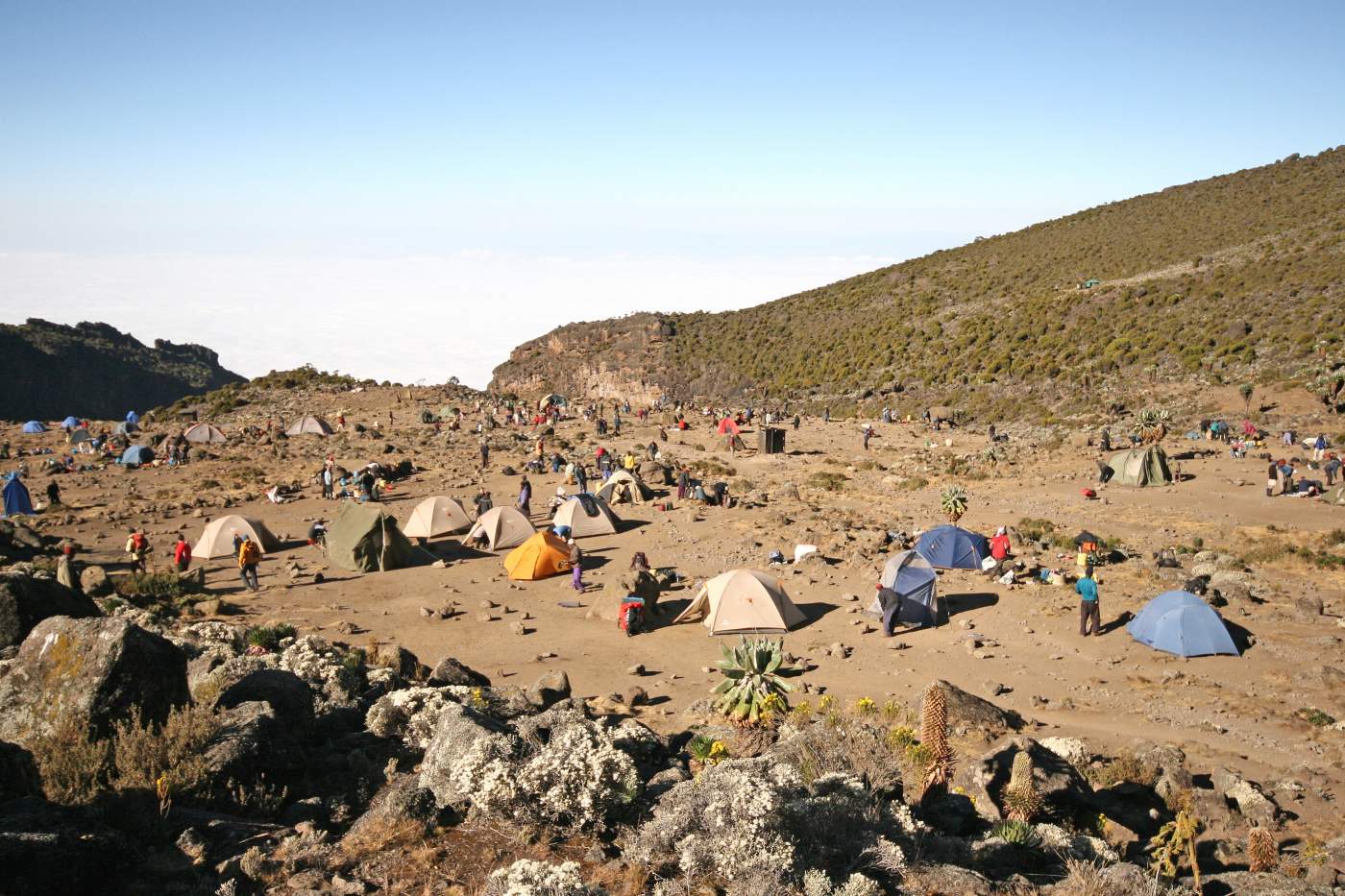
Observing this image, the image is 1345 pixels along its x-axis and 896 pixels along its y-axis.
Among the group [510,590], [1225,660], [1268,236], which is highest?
[1268,236]

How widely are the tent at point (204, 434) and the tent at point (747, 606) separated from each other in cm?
3189

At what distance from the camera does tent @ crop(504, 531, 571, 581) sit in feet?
70.2

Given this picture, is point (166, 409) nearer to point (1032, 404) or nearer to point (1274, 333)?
point (1032, 404)

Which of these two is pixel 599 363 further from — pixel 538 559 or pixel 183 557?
pixel 183 557

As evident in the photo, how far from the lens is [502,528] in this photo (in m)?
23.9

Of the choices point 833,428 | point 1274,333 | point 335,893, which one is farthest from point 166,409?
point 1274,333

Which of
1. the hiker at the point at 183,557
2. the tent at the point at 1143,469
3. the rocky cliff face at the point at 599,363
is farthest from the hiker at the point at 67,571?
the rocky cliff face at the point at 599,363

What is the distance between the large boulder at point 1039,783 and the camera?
9602 millimetres

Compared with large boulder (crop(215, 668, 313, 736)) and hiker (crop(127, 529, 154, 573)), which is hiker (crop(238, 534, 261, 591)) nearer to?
hiker (crop(127, 529, 154, 573))

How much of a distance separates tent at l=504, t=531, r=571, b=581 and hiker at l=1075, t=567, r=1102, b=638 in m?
11.6

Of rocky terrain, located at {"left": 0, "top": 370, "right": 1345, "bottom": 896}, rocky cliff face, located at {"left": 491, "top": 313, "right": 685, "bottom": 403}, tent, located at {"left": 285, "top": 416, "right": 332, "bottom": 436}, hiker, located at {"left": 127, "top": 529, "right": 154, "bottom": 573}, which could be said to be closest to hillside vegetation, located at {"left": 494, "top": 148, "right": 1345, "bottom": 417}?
rocky cliff face, located at {"left": 491, "top": 313, "right": 685, "bottom": 403}

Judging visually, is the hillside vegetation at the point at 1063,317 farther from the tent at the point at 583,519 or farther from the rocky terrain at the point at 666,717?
the tent at the point at 583,519

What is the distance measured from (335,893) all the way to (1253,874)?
801 cm

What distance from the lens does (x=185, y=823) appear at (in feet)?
22.8
